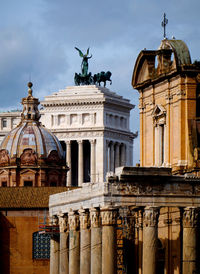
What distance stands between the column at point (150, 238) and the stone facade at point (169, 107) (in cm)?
632

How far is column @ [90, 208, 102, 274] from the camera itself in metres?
81.2

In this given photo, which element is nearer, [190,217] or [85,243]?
[190,217]

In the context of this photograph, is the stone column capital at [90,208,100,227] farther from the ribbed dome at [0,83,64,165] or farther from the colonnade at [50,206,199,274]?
the ribbed dome at [0,83,64,165]

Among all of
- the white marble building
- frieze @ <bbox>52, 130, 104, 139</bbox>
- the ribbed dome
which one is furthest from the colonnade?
frieze @ <bbox>52, 130, 104, 139</bbox>

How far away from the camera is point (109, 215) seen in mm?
79125

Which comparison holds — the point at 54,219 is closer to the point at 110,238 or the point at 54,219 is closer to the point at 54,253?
the point at 54,253

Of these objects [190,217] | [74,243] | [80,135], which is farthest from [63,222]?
[80,135]

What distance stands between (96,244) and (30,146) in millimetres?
56837

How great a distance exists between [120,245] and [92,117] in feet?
353

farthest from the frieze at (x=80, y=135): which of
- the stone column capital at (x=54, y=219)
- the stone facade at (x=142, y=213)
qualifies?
the stone facade at (x=142, y=213)

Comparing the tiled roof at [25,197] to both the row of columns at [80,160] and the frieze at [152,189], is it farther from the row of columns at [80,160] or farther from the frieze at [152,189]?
the row of columns at [80,160]

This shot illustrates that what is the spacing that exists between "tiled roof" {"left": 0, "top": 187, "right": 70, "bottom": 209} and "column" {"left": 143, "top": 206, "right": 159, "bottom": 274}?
40.0 metres

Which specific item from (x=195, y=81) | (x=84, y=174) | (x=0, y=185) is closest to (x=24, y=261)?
(x=0, y=185)

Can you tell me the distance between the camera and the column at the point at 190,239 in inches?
3147
